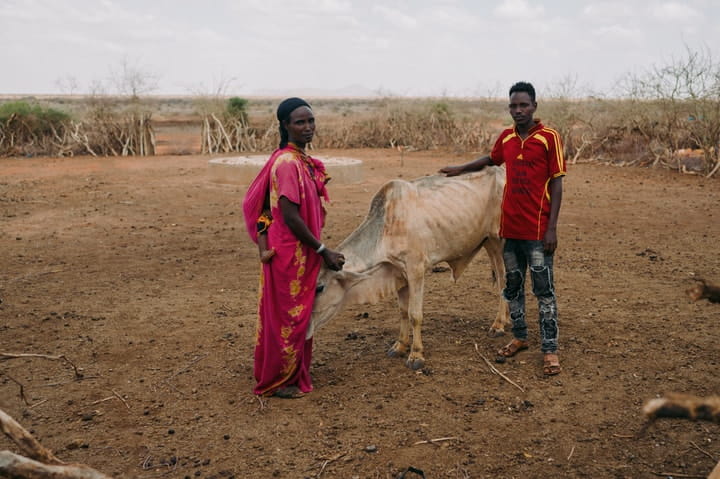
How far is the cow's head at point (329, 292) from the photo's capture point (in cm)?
414

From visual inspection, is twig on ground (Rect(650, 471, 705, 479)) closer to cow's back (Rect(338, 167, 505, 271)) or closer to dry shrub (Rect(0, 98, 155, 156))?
cow's back (Rect(338, 167, 505, 271))

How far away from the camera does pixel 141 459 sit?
3430 mm

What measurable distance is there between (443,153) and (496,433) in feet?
57.8

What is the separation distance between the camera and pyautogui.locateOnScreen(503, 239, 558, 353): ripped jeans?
4.32 m

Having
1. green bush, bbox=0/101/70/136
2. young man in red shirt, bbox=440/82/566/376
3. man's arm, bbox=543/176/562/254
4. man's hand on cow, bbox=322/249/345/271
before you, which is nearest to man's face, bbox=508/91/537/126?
young man in red shirt, bbox=440/82/566/376

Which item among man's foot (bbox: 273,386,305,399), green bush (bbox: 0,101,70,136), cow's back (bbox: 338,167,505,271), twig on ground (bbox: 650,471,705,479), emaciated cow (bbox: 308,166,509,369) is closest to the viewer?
twig on ground (bbox: 650,471,705,479)

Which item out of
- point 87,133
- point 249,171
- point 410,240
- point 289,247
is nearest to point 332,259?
point 289,247

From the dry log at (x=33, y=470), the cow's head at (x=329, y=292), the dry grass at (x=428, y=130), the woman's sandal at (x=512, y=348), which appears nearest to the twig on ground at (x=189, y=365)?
the cow's head at (x=329, y=292)

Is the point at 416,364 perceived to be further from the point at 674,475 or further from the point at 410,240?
the point at 674,475

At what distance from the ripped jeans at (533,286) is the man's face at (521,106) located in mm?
836

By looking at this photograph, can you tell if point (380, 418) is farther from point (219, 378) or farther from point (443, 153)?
point (443, 153)

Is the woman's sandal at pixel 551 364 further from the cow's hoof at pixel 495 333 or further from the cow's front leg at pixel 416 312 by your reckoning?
the cow's front leg at pixel 416 312

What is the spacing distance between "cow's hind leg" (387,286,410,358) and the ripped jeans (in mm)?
744

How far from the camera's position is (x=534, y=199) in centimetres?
424
